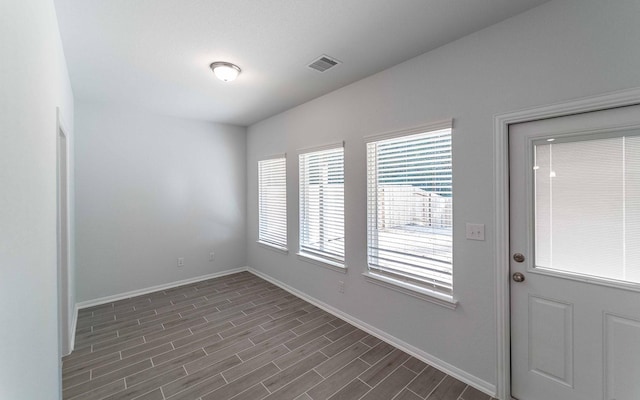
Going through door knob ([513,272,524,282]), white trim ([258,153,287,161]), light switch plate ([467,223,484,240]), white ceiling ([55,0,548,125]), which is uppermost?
white ceiling ([55,0,548,125])

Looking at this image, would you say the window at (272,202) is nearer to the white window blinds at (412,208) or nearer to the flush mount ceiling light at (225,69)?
the flush mount ceiling light at (225,69)

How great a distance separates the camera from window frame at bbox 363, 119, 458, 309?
2336mm

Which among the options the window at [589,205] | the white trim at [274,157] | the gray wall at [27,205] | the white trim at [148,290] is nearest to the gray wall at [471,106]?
the window at [589,205]

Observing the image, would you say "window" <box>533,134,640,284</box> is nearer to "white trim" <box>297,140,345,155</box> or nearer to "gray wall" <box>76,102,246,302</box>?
"white trim" <box>297,140,345,155</box>

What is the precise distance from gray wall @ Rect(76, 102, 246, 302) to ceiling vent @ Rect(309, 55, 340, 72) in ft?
9.43

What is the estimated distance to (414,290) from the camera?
2537 millimetres

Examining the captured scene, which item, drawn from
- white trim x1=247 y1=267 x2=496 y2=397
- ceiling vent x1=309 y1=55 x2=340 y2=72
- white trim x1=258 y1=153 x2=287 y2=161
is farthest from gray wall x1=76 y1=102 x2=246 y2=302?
ceiling vent x1=309 y1=55 x2=340 y2=72

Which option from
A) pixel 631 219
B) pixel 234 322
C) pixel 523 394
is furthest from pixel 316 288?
pixel 631 219

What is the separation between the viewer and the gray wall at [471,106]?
1655 millimetres

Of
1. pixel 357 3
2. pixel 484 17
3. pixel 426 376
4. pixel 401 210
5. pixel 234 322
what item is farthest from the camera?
pixel 234 322

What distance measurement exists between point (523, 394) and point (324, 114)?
335cm

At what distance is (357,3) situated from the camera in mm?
1829

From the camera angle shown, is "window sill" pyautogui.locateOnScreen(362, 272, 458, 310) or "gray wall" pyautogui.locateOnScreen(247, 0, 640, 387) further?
"window sill" pyautogui.locateOnScreen(362, 272, 458, 310)

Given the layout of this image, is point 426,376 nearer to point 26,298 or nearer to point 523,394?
point 523,394
